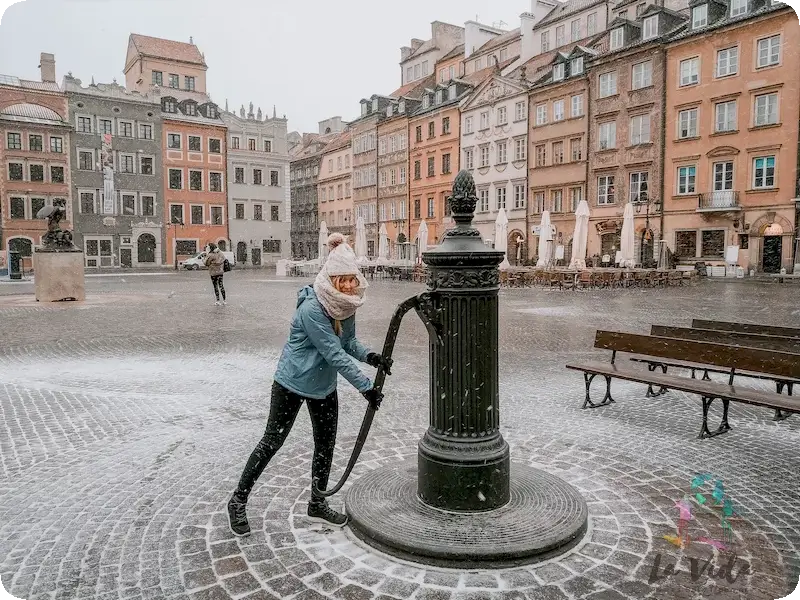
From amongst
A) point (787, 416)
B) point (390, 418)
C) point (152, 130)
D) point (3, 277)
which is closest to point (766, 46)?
point (787, 416)

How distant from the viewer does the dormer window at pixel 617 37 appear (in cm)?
3738

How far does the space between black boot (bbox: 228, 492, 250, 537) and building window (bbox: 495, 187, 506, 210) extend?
144 ft

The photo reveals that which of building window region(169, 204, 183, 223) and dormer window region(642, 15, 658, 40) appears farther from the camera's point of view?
building window region(169, 204, 183, 223)

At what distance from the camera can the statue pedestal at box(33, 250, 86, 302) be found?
18.3 metres

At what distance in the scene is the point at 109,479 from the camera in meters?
4.67

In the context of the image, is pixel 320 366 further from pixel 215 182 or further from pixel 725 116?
pixel 215 182

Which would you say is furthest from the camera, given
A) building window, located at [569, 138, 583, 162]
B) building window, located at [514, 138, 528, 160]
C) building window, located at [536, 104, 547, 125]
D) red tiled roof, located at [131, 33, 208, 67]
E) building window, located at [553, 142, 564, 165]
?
red tiled roof, located at [131, 33, 208, 67]

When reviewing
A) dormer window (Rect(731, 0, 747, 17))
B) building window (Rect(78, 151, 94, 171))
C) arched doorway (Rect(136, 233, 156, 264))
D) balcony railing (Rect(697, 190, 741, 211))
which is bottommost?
arched doorway (Rect(136, 233, 156, 264))

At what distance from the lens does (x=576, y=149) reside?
4069 centimetres

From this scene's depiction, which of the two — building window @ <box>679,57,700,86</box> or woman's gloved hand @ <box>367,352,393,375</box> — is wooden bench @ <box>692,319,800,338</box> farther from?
building window @ <box>679,57,700,86</box>

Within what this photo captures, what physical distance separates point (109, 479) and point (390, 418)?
8.50ft

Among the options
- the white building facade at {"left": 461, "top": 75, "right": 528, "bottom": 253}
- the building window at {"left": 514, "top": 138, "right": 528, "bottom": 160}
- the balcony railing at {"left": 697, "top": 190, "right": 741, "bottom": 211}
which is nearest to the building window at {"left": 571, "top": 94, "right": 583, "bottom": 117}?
the white building facade at {"left": 461, "top": 75, "right": 528, "bottom": 253}

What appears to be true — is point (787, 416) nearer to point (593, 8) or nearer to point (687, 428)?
point (687, 428)

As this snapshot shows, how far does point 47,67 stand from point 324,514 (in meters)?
63.8
